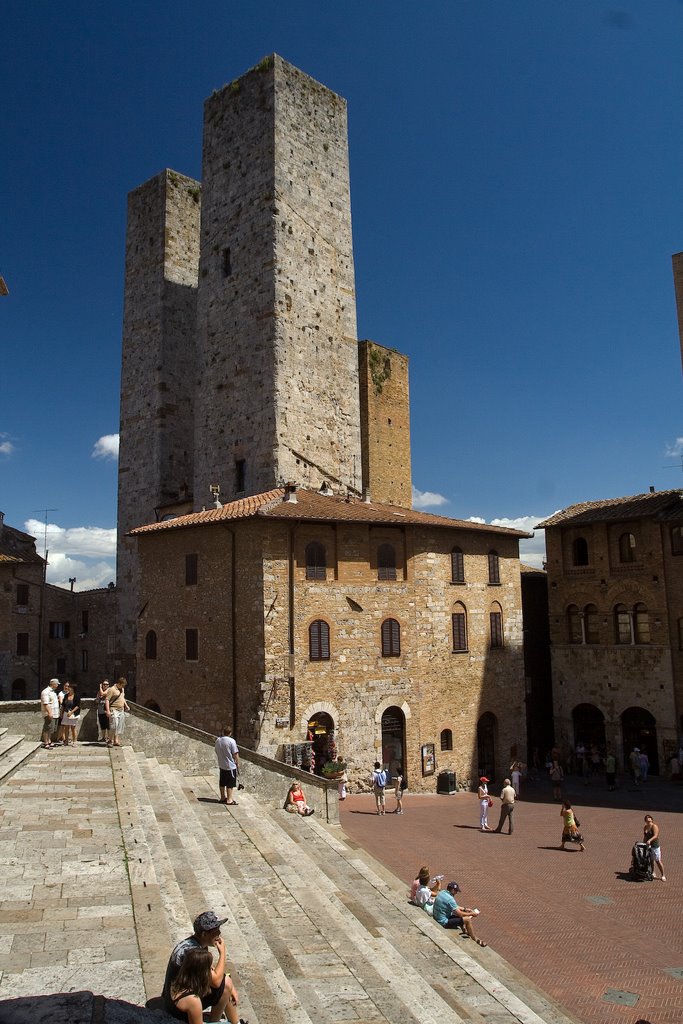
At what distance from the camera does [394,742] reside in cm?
2430

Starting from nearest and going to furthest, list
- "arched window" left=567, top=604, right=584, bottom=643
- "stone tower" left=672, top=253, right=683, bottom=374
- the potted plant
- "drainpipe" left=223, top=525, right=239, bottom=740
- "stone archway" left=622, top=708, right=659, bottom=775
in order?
the potted plant, "drainpipe" left=223, top=525, right=239, bottom=740, "stone archway" left=622, top=708, right=659, bottom=775, "stone tower" left=672, top=253, right=683, bottom=374, "arched window" left=567, top=604, right=584, bottom=643

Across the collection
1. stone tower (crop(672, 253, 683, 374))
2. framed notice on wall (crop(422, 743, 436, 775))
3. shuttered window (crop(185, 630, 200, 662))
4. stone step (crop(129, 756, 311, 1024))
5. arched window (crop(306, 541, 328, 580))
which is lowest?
framed notice on wall (crop(422, 743, 436, 775))

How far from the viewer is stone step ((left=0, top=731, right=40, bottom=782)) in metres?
13.9

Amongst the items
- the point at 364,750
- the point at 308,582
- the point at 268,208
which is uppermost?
the point at 268,208

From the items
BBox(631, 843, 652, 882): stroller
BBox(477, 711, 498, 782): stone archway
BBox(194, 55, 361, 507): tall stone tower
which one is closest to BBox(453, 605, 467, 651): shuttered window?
BBox(477, 711, 498, 782): stone archway

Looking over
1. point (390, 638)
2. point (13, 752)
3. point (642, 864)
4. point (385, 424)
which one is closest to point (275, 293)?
point (385, 424)

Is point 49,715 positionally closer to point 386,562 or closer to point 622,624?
point 386,562

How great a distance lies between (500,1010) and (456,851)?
9319mm

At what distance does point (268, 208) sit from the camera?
28781mm

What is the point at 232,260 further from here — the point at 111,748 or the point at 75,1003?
the point at 75,1003

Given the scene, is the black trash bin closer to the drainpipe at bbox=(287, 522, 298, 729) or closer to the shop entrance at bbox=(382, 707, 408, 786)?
the shop entrance at bbox=(382, 707, 408, 786)

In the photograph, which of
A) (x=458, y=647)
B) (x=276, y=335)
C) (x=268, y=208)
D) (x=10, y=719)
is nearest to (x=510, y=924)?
(x=10, y=719)

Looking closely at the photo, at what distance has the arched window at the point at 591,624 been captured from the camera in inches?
1218

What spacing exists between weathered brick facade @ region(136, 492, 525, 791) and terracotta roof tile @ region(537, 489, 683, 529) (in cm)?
579
